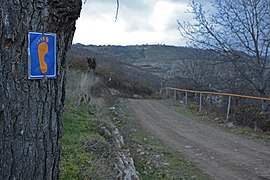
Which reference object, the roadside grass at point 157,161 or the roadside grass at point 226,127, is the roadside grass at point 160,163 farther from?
the roadside grass at point 226,127

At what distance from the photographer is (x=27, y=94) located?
1947mm

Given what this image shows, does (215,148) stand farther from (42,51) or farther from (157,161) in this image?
(42,51)

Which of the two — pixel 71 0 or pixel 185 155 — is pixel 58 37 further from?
pixel 185 155

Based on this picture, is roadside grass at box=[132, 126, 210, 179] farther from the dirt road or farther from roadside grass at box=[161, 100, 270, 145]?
roadside grass at box=[161, 100, 270, 145]

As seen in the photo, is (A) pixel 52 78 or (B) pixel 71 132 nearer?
(A) pixel 52 78

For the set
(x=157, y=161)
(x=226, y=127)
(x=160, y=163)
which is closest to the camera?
(x=160, y=163)

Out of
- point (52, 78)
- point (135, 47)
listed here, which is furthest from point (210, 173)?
point (135, 47)

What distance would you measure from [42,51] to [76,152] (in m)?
2.86

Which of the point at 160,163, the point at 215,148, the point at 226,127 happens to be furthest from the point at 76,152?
the point at 226,127

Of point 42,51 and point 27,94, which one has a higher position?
point 42,51

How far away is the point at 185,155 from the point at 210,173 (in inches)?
50.7

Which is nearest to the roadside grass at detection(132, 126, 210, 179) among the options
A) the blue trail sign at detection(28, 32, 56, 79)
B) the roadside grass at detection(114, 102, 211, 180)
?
the roadside grass at detection(114, 102, 211, 180)

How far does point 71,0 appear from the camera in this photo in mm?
2027

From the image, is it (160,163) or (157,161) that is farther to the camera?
(157,161)
